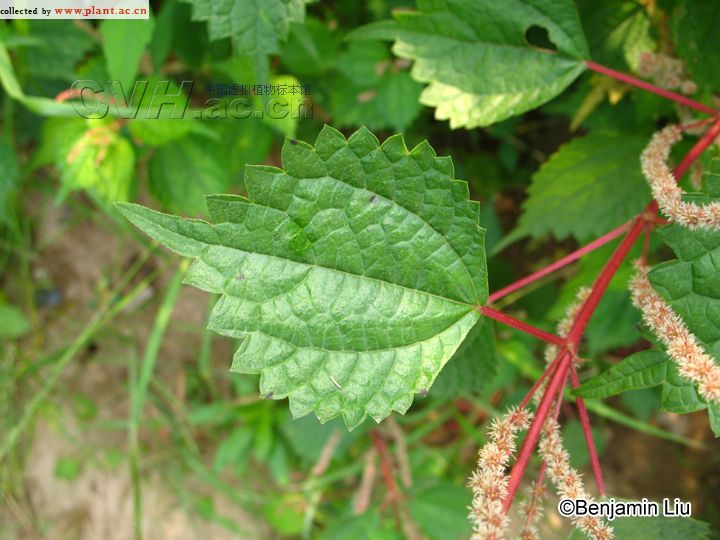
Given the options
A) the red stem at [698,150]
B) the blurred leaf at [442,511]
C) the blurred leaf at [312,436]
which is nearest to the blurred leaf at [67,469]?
the blurred leaf at [312,436]

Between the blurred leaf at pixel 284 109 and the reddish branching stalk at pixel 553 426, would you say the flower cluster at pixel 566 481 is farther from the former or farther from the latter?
the blurred leaf at pixel 284 109

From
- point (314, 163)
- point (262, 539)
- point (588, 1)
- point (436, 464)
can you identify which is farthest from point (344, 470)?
point (588, 1)

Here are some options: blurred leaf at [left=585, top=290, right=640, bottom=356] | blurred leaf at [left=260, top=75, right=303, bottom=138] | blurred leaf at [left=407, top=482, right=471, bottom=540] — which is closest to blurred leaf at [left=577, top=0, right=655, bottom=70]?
blurred leaf at [left=585, top=290, right=640, bottom=356]

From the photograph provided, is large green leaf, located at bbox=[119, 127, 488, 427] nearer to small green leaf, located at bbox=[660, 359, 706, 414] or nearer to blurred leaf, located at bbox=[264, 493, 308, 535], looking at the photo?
small green leaf, located at bbox=[660, 359, 706, 414]

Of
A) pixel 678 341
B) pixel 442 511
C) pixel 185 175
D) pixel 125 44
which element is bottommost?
pixel 442 511

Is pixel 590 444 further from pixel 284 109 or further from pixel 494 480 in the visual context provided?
pixel 284 109

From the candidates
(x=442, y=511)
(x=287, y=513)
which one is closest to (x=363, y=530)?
(x=442, y=511)
